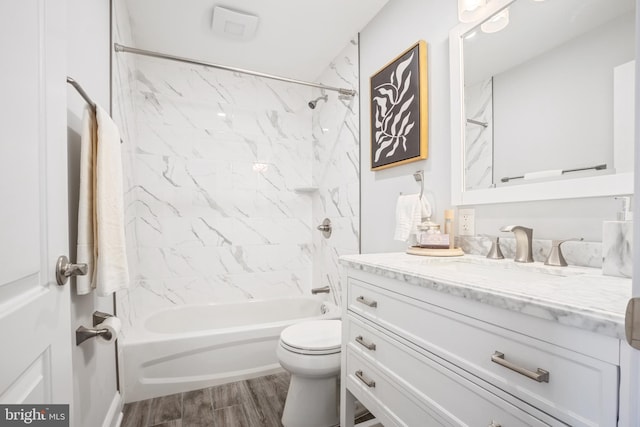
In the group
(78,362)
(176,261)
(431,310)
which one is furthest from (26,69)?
(176,261)

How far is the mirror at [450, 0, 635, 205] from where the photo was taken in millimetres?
900

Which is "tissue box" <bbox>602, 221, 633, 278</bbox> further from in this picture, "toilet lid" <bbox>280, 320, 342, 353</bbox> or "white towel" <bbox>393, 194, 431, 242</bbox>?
"toilet lid" <bbox>280, 320, 342, 353</bbox>

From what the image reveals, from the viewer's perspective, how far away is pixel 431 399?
33.6 inches

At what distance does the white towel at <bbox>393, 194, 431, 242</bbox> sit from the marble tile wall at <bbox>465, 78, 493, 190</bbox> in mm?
238

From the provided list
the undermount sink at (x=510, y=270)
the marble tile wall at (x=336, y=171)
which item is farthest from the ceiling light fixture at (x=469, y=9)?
the undermount sink at (x=510, y=270)

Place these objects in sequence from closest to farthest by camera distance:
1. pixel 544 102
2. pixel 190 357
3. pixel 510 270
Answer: pixel 510 270
pixel 544 102
pixel 190 357

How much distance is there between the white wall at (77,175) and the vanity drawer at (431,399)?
0.99m

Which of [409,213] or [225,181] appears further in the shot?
[225,181]

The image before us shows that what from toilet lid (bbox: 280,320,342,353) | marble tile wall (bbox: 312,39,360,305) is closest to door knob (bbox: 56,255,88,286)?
toilet lid (bbox: 280,320,342,353)

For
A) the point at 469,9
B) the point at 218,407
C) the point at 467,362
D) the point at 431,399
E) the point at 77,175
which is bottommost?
the point at 218,407

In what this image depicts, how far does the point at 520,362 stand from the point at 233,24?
2.38m

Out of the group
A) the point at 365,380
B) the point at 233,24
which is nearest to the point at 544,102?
the point at 365,380

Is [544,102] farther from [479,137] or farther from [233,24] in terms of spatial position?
[233,24]

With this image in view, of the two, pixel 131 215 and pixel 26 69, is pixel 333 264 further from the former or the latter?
pixel 26 69
